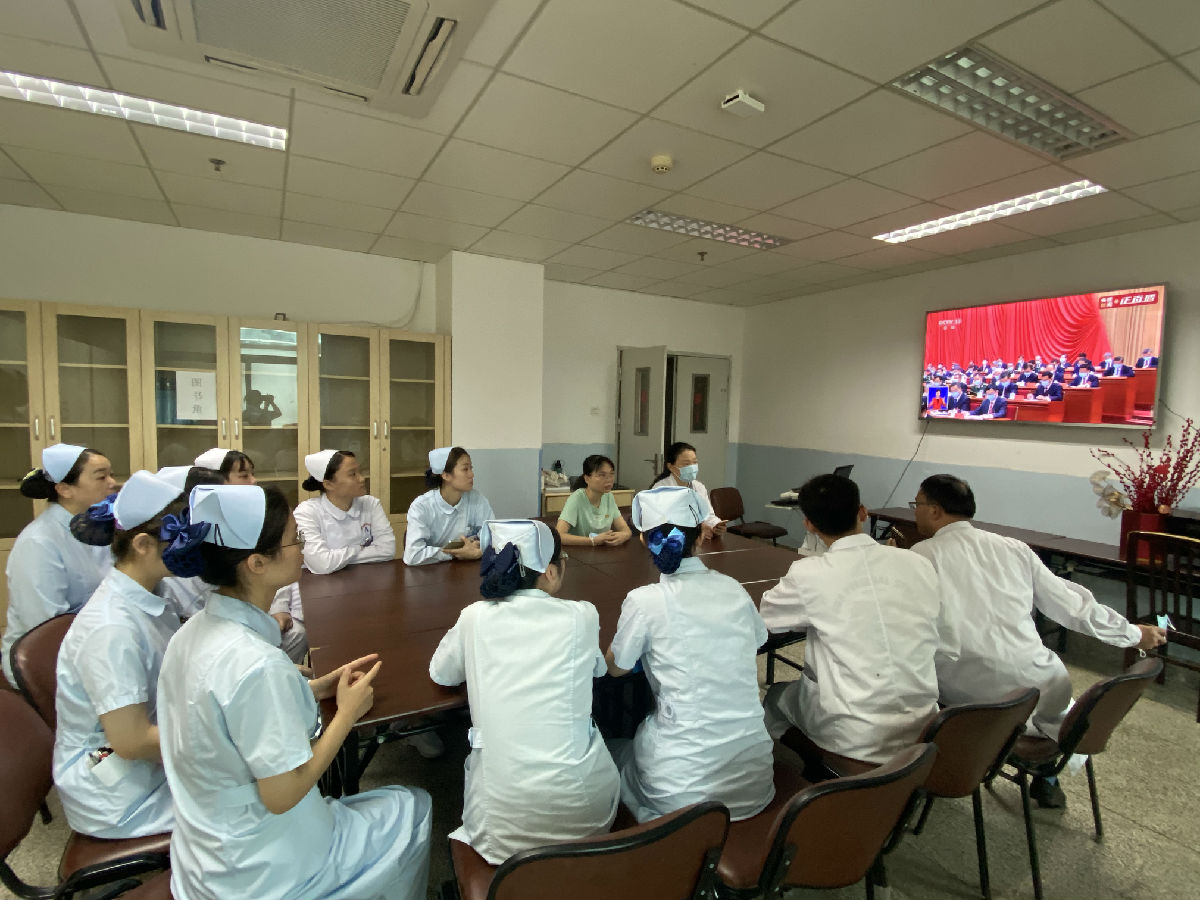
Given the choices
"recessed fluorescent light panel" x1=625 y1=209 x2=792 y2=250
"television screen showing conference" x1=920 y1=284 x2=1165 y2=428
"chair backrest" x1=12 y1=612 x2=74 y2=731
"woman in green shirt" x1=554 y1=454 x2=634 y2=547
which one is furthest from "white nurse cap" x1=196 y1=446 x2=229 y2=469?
"television screen showing conference" x1=920 y1=284 x2=1165 y2=428

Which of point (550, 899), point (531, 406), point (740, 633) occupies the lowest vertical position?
point (550, 899)

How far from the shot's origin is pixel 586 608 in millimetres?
1464

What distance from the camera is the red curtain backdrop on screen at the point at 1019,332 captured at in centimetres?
396

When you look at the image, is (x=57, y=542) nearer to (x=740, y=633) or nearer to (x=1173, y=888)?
(x=740, y=633)

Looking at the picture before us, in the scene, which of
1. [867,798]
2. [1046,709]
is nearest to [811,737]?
[867,798]

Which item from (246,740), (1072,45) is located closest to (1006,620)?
(1072,45)

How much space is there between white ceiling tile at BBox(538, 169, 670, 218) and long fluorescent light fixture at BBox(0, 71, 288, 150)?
141 cm

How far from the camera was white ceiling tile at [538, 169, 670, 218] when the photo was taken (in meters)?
3.19

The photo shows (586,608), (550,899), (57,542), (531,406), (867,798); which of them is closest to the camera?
(550,899)

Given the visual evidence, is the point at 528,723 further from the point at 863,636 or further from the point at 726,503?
the point at 726,503

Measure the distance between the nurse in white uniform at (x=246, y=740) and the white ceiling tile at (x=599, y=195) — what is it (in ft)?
8.43

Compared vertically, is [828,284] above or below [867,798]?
above

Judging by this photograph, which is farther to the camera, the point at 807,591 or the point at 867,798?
the point at 807,591

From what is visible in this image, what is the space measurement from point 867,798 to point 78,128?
4061 millimetres
